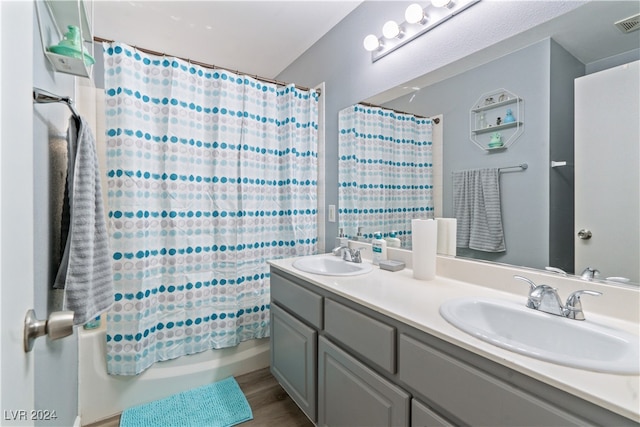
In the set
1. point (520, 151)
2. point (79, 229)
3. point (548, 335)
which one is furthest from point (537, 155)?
point (79, 229)

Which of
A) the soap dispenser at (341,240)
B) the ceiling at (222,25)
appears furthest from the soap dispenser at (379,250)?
the ceiling at (222,25)

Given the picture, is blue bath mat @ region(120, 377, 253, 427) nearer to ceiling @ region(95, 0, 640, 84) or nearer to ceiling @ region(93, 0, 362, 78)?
ceiling @ region(95, 0, 640, 84)

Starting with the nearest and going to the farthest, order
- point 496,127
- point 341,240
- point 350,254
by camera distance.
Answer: point 496,127
point 350,254
point 341,240

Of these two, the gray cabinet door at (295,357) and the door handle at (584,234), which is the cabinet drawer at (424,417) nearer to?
the gray cabinet door at (295,357)

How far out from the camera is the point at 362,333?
1134 millimetres

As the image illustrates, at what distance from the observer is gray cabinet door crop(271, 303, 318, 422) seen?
1434mm

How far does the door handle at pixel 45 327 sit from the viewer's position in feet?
1.66

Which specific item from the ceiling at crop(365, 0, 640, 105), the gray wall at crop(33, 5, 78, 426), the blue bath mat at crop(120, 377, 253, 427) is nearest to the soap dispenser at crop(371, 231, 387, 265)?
the ceiling at crop(365, 0, 640, 105)

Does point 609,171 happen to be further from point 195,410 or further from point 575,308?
point 195,410

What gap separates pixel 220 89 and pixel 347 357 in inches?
70.0

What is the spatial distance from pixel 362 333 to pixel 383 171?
1055 mm

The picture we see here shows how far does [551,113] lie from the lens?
108 centimetres

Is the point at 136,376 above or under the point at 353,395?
under

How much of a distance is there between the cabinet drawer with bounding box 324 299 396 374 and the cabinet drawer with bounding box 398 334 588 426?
5cm
